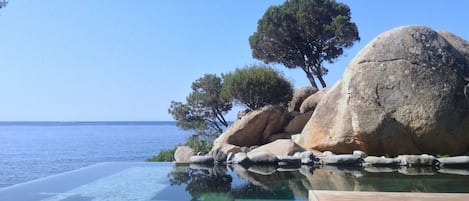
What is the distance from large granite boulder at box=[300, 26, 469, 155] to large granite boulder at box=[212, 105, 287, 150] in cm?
196

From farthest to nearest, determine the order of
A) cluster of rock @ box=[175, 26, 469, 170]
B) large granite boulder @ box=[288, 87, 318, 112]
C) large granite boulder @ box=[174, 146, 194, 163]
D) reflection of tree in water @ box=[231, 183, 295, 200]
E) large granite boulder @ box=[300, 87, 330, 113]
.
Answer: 1. large granite boulder @ box=[288, 87, 318, 112]
2. large granite boulder @ box=[300, 87, 330, 113]
3. large granite boulder @ box=[174, 146, 194, 163]
4. cluster of rock @ box=[175, 26, 469, 170]
5. reflection of tree in water @ box=[231, 183, 295, 200]

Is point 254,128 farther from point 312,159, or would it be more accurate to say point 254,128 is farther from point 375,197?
point 375,197

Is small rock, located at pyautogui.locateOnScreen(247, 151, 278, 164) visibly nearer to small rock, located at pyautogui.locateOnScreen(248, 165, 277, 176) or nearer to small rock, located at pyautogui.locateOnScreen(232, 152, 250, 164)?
small rock, located at pyautogui.locateOnScreen(232, 152, 250, 164)

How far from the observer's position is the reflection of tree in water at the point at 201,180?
22.6 feet

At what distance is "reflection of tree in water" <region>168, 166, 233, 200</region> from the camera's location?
6.88m

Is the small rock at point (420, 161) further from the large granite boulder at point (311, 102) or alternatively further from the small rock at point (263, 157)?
the large granite boulder at point (311, 102)

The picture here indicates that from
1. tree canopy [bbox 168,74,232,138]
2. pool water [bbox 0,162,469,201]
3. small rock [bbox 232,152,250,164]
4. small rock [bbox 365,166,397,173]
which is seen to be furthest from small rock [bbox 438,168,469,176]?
tree canopy [bbox 168,74,232,138]

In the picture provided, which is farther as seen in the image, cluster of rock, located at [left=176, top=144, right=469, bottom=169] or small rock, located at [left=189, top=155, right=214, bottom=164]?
small rock, located at [left=189, top=155, right=214, bottom=164]

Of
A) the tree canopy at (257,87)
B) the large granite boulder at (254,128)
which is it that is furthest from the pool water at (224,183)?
the tree canopy at (257,87)

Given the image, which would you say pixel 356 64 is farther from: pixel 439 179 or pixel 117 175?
pixel 117 175

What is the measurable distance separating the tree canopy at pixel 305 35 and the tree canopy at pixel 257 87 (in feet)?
11.4

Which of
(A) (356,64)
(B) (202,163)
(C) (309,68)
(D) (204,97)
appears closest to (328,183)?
(B) (202,163)

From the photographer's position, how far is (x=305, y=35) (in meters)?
17.7

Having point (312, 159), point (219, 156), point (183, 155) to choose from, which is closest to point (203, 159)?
point (219, 156)
